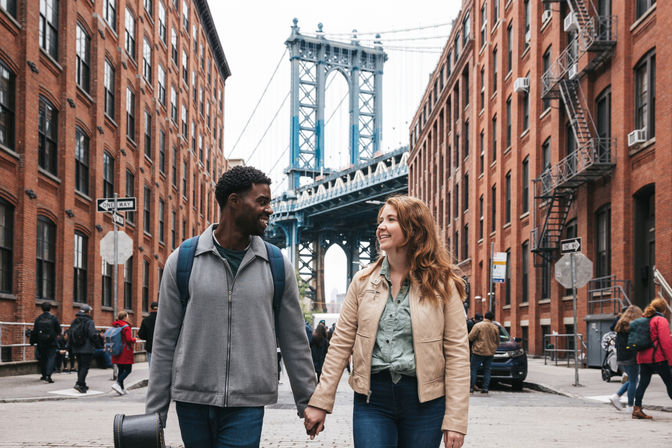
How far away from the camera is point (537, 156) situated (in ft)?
101

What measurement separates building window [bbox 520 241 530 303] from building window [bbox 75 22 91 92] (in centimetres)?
1758

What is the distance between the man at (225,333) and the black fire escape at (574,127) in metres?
20.2

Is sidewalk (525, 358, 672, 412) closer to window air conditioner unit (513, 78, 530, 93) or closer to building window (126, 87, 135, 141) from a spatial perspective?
window air conditioner unit (513, 78, 530, 93)

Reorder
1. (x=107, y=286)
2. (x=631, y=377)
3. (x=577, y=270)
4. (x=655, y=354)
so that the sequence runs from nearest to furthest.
Answer: (x=655, y=354) → (x=631, y=377) → (x=577, y=270) → (x=107, y=286)

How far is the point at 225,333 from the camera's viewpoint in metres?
3.84

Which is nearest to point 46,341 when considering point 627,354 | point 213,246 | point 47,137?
point 47,137

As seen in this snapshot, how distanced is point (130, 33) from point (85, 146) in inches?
318

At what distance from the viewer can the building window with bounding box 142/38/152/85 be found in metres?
35.7

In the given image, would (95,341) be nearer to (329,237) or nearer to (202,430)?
→ (202,430)

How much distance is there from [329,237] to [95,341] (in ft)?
307

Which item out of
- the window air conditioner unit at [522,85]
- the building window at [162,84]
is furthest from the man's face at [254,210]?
the building window at [162,84]

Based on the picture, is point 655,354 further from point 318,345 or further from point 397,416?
point 397,416

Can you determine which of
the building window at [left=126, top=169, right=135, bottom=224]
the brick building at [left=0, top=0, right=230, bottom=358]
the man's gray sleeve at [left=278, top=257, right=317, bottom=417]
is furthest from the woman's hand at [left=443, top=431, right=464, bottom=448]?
the building window at [left=126, top=169, right=135, bottom=224]

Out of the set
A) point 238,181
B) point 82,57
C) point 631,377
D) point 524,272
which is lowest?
point 631,377
